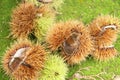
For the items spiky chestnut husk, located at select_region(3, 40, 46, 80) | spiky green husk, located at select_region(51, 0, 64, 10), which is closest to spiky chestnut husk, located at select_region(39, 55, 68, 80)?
spiky chestnut husk, located at select_region(3, 40, 46, 80)

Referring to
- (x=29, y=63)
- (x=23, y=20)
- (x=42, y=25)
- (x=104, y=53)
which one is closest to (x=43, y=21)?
(x=42, y=25)

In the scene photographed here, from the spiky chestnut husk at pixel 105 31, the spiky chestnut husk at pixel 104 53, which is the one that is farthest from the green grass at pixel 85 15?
the spiky chestnut husk at pixel 105 31

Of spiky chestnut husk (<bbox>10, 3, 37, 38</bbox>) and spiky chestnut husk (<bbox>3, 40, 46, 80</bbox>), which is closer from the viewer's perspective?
spiky chestnut husk (<bbox>3, 40, 46, 80</bbox>)

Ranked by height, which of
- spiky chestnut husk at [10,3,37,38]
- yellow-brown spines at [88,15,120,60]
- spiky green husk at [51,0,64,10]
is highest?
spiky green husk at [51,0,64,10]

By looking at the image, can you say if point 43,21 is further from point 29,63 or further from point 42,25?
point 29,63

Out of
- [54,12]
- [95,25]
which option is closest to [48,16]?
[54,12]

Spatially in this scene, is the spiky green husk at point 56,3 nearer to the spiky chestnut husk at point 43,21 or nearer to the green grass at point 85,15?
the spiky chestnut husk at point 43,21

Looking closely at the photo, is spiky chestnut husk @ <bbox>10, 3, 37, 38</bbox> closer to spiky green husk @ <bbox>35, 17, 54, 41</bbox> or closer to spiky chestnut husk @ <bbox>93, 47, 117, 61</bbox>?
spiky green husk @ <bbox>35, 17, 54, 41</bbox>
